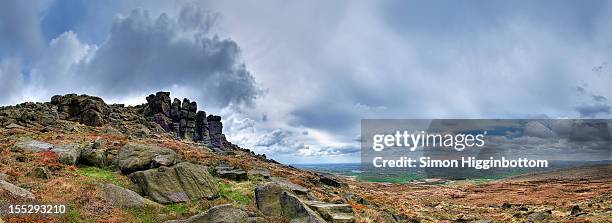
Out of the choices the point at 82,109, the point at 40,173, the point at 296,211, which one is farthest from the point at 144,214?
the point at 82,109

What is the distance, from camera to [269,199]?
2291 centimetres

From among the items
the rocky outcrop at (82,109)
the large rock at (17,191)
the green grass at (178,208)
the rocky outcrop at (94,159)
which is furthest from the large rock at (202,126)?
the large rock at (17,191)

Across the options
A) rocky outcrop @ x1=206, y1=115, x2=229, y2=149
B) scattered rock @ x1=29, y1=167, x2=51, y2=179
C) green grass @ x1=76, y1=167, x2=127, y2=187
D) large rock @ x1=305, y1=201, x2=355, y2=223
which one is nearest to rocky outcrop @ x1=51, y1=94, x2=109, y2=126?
rocky outcrop @ x1=206, y1=115, x2=229, y2=149

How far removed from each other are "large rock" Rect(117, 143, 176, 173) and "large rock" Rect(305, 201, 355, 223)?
1204 cm

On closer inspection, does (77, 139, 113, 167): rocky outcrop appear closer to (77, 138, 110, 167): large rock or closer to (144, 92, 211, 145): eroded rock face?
(77, 138, 110, 167): large rock

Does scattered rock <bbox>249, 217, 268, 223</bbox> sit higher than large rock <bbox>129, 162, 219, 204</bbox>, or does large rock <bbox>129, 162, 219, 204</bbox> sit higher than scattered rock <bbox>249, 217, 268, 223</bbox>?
large rock <bbox>129, 162, 219, 204</bbox>

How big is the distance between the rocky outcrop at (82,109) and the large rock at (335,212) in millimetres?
75916

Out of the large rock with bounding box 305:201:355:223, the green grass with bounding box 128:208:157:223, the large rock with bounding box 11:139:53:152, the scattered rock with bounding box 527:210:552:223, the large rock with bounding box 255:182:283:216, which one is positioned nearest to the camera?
the green grass with bounding box 128:208:157:223

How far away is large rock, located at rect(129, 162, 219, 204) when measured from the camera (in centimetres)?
2548

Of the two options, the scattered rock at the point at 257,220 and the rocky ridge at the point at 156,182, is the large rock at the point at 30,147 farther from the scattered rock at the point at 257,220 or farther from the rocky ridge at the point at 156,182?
the scattered rock at the point at 257,220

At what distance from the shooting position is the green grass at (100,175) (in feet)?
92.5

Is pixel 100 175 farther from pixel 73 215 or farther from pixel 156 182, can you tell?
pixel 73 215

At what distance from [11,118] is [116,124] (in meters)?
25.5

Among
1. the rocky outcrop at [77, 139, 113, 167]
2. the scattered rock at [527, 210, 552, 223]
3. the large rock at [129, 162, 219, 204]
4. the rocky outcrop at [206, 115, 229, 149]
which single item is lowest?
the scattered rock at [527, 210, 552, 223]
